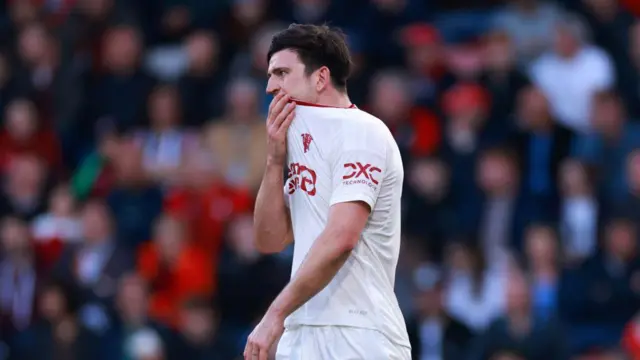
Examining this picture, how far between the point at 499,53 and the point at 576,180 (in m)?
1.92

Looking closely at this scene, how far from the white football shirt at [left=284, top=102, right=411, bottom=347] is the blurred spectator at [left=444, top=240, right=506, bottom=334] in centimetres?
514

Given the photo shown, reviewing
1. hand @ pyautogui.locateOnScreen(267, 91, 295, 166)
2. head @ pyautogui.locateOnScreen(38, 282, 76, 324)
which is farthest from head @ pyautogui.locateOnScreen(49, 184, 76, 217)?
hand @ pyautogui.locateOnScreen(267, 91, 295, 166)

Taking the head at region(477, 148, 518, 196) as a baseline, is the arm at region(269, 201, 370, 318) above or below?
above

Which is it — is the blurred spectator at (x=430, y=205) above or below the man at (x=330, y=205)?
below

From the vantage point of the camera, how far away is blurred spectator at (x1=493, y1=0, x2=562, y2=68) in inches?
497

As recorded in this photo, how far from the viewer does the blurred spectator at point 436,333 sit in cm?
986

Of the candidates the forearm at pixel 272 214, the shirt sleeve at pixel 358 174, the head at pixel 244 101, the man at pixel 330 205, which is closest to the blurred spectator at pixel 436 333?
the head at pixel 244 101

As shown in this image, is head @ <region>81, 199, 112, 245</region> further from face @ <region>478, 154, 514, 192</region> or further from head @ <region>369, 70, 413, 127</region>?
face @ <region>478, 154, 514, 192</region>

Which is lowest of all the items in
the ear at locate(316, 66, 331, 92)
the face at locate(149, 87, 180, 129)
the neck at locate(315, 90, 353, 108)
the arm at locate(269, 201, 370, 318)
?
the face at locate(149, 87, 180, 129)

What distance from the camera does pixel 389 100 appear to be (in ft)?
38.4

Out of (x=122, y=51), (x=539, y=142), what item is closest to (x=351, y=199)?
(x=539, y=142)

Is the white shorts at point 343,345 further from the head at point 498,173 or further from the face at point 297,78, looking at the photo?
the head at point 498,173

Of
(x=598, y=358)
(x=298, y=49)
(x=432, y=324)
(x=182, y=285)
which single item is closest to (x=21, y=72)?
(x=182, y=285)

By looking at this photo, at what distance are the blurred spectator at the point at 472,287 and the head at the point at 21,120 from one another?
5045 millimetres
